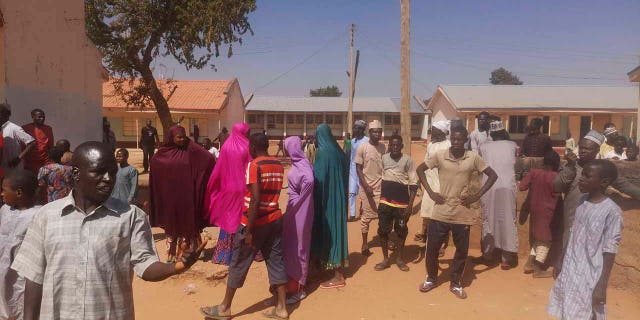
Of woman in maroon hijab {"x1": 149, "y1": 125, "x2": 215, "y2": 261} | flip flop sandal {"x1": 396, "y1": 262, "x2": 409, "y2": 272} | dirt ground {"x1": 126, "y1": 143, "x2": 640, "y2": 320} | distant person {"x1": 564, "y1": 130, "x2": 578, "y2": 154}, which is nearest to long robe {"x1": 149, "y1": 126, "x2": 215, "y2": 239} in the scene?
woman in maroon hijab {"x1": 149, "y1": 125, "x2": 215, "y2": 261}

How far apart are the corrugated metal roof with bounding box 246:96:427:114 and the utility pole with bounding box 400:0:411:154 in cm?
2519

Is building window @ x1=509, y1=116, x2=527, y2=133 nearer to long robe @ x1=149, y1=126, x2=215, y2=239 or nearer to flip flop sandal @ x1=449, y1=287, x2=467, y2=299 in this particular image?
flip flop sandal @ x1=449, y1=287, x2=467, y2=299

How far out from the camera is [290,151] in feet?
14.1

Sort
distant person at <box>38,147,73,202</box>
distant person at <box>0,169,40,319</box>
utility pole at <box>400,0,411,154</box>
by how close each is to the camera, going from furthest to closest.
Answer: utility pole at <box>400,0,411,154</box> < distant person at <box>38,147,73,202</box> < distant person at <box>0,169,40,319</box>

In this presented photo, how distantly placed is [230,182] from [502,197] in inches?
124

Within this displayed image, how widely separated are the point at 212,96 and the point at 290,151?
25663 millimetres

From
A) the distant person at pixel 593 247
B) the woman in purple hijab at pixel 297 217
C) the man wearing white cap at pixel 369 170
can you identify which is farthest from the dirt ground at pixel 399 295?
the distant person at pixel 593 247

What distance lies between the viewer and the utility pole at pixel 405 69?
8984 millimetres

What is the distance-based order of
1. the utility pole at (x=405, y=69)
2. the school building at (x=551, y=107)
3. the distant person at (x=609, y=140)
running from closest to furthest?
1. the distant person at (x=609, y=140)
2. the utility pole at (x=405, y=69)
3. the school building at (x=551, y=107)

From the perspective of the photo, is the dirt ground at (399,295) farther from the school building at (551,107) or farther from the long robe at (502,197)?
the school building at (551,107)

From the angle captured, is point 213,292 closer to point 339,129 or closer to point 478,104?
point 478,104

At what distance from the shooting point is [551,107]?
87.6 feet

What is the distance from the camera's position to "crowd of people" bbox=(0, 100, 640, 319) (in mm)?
1902

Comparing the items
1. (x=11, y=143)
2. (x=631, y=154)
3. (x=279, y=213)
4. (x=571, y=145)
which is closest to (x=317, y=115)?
(x=571, y=145)
